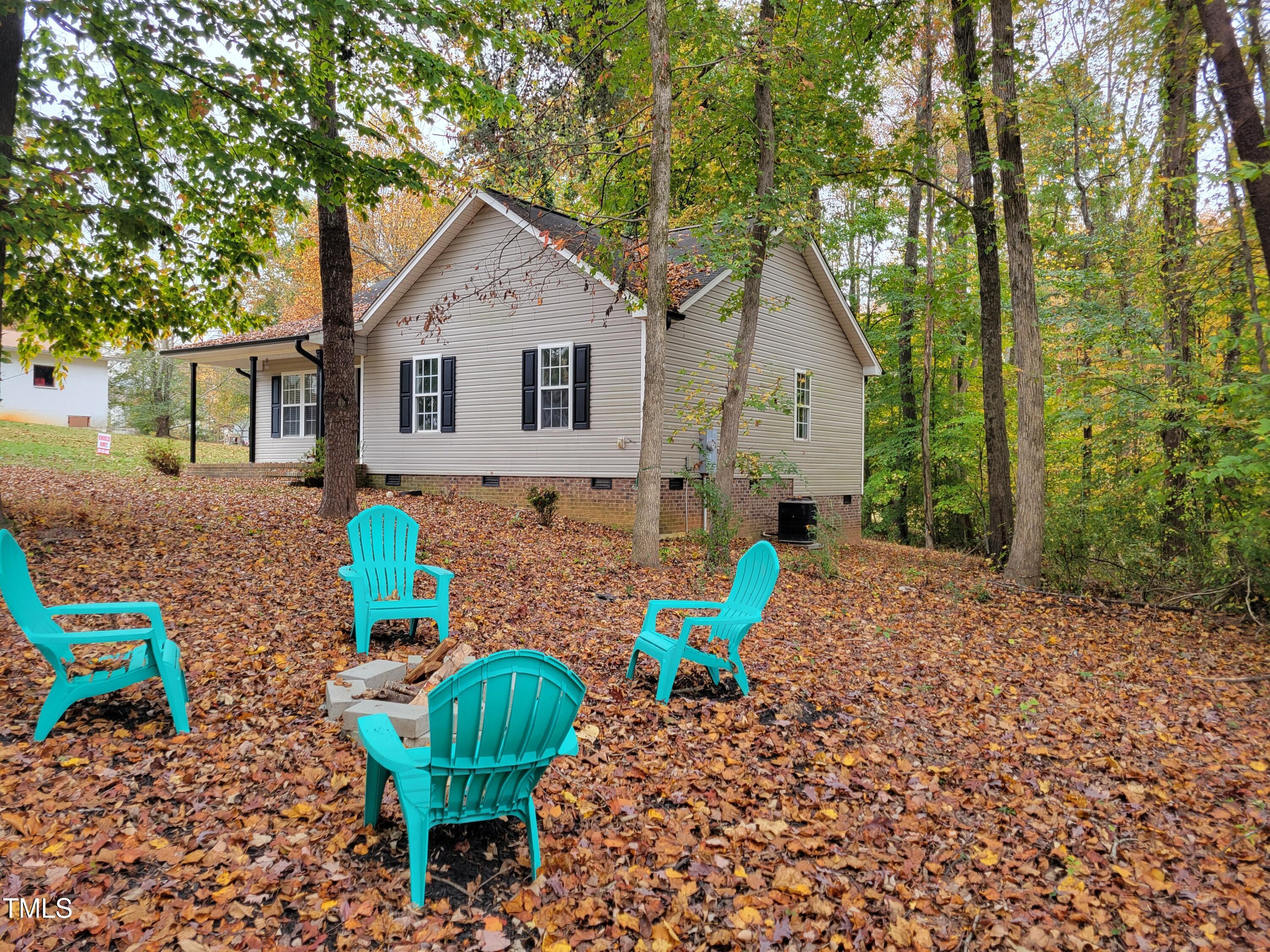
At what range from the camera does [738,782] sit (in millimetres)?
3832

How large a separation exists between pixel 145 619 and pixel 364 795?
3842 millimetres

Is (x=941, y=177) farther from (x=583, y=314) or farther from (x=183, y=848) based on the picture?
(x=183, y=848)

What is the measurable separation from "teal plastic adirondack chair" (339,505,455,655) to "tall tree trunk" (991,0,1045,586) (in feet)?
25.2

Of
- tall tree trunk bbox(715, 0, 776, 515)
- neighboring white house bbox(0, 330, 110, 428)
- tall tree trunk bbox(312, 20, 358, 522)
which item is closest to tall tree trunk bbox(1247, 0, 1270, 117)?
tall tree trunk bbox(715, 0, 776, 515)

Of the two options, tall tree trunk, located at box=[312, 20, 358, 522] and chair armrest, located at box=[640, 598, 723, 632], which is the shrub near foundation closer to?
tall tree trunk, located at box=[312, 20, 358, 522]

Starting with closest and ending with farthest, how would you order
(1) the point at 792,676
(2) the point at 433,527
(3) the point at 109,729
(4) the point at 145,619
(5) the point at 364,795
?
(5) the point at 364,795 < (3) the point at 109,729 < (1) the point at 792,676 < (4) the point at 145,619 < (2) the point at 433,527

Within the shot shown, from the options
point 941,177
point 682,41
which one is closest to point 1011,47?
point 941,177

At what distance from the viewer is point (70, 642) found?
357 cm

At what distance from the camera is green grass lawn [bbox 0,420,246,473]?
590 inches

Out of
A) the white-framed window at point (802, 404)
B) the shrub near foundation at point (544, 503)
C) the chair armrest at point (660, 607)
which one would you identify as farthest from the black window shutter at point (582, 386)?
the chair armrest at point (660, 607)

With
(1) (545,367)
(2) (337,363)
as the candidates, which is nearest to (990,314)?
(1) (545,367)

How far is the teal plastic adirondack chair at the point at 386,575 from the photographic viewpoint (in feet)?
16.9

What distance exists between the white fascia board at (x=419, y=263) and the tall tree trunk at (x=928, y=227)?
304 inches

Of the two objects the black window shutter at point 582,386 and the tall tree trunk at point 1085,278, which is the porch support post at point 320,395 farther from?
the tall tree trunk at point 1085,278
